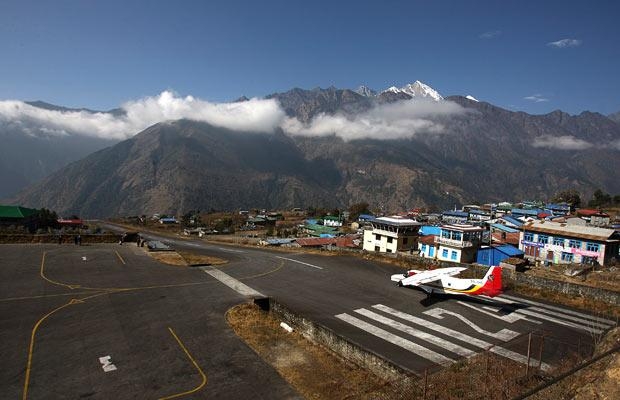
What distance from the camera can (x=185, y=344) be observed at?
2289 centimetres

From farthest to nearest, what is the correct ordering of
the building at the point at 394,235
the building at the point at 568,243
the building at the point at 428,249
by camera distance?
the building at the point at 394,235, the building at the point at 428,249, the building at the point at 568,243

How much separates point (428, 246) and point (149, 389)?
54.6 meters

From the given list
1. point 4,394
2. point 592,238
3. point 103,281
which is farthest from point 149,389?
point 592,238

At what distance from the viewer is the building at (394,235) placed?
2776 inches

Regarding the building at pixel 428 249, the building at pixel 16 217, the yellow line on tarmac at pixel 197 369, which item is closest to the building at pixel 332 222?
the building at pixel 428 249

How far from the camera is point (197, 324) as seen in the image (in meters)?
26.0

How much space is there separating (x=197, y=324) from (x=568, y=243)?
63.2m

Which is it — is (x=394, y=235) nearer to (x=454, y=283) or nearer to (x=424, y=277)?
(x=424, y=277)

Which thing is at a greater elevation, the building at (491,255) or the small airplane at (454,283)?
the small airplane at (454,283)

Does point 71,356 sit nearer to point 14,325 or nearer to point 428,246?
point 14,325

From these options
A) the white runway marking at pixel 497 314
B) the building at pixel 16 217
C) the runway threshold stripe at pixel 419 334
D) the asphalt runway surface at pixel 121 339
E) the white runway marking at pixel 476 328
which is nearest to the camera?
the asphalt runway surface at pixel 121 339

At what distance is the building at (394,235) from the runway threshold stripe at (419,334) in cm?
4236

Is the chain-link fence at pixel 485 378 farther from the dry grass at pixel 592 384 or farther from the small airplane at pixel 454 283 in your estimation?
the small airplane at pixel 454 283

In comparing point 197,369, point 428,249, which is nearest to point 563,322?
point 197,369
